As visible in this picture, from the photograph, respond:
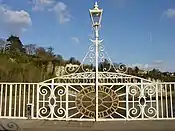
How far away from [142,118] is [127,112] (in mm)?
504

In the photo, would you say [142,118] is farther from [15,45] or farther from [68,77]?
[15,45]

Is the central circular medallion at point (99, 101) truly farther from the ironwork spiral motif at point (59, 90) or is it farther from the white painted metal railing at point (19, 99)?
the white painted metal railing at point (19, 99)


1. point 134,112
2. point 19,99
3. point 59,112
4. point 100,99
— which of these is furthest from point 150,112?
point 19,99

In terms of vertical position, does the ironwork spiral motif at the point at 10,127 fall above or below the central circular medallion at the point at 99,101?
below

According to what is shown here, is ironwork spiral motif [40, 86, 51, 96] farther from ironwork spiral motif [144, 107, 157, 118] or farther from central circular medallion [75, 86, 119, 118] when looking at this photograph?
ironwork spiral motif [144, 107, 157, 118]

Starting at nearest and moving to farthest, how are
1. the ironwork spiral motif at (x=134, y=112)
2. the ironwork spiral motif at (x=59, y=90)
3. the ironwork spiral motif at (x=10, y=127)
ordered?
1. the ironwork spiral motif at (x=10, y=127)
2. the ironwork spiral motif at (x=134, y=112)
3. the ironwork spiral motif at (x=59, y=90)

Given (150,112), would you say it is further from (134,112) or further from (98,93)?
(98,93)

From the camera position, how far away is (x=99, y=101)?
8195 millimetres

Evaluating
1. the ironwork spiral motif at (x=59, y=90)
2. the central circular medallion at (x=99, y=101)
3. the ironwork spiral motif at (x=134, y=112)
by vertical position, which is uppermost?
the ironwork spiral motif at (x=59, y=90)

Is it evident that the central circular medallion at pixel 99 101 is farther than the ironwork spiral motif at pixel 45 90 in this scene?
No

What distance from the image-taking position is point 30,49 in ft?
127

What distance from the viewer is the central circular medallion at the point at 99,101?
26.8 ft

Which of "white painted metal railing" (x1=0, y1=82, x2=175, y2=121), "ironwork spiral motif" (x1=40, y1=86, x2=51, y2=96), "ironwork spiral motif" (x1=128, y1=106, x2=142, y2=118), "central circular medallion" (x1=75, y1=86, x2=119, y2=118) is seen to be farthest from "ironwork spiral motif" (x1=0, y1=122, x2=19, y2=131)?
"ironwork spiral motif" (x1=128, y1=106, x2=142, y2=118)

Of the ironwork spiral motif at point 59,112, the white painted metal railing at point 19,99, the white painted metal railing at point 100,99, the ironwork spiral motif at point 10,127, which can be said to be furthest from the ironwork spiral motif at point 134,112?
the ironwork spiral motif at point 10,127
